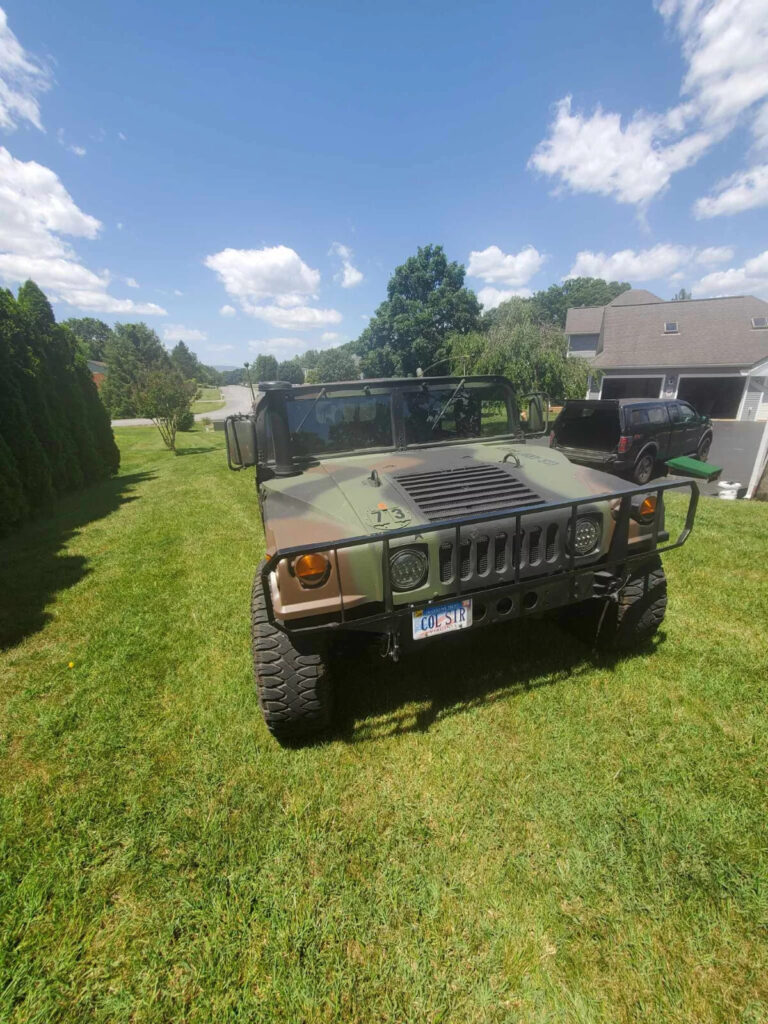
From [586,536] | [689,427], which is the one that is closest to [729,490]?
[689,427]

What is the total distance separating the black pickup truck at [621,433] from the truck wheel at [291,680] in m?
7.11

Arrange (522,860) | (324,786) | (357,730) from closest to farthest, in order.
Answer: (522,860) → (324,786) → (357,730)

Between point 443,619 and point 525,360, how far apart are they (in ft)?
63.2

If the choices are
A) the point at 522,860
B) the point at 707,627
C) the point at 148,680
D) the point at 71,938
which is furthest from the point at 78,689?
the point at 707,627

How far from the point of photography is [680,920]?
1624 millimetres

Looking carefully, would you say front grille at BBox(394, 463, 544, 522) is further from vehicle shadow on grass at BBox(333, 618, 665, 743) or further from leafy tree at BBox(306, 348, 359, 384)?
leafy tree at BBox(306, 348, 359, 384)

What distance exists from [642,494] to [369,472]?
1.69 meters

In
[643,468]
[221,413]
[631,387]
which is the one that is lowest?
[221,413]

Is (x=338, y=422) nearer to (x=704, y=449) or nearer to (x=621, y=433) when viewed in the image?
(x=621, y=433)

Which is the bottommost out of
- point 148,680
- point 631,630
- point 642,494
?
point 148,680

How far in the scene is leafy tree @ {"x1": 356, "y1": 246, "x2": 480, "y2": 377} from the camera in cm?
3266

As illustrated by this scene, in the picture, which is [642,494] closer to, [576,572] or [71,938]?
[576,572]

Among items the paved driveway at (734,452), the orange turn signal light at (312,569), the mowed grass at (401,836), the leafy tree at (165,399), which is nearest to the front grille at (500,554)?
the orange turn signal light at (312,569)

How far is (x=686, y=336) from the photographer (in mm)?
21547
